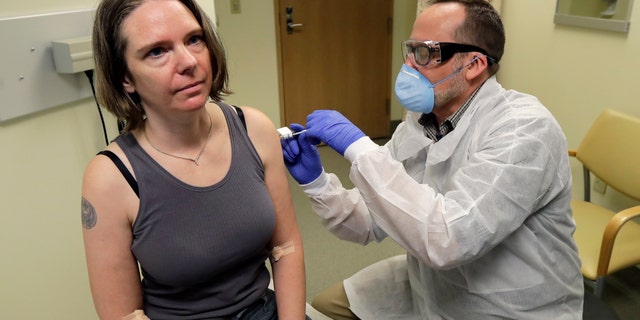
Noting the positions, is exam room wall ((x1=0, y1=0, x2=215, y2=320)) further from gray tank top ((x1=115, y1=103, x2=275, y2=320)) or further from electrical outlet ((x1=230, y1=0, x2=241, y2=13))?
electrical outlet ((x1=230, y1=0, x2=241, y2=13))

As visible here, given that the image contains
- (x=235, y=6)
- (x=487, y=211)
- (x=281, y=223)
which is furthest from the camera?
(x=235, y=6)

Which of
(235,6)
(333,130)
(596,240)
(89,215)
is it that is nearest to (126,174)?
(89,215)

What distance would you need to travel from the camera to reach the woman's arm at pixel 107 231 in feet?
2.95

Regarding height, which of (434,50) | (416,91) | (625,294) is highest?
(434,50)

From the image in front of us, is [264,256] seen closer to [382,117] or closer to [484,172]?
[484,172]

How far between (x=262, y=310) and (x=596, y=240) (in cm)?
143

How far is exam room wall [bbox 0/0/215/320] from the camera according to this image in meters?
1.10

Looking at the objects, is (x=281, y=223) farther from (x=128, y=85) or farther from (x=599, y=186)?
(x=599, y=186)

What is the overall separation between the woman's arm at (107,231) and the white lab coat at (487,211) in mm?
520

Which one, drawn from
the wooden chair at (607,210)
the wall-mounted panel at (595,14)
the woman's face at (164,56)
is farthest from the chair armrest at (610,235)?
the woman's face at (164,56)

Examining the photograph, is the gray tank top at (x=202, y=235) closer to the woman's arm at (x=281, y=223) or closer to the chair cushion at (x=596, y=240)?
the woman's arm at (x=281, y=223)

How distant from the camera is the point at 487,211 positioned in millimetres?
1037

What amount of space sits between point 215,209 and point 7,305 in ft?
1.97

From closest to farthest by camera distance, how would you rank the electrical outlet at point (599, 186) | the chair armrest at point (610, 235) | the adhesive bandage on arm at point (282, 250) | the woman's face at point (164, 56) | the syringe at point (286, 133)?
the woman's face at point (164, 56) < the adhesive bandage on arm at point (282, 250) < the syringe at point (286, 133) < the chair armrest at point (610, 235) < the electrical outlet at point (599, 186)
